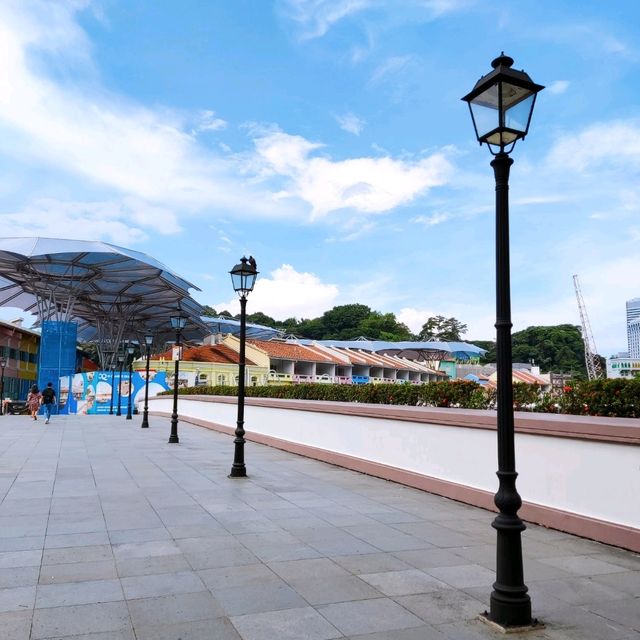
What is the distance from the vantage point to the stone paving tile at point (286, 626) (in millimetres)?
3871

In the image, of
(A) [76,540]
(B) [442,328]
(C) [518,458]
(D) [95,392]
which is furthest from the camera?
(B) [442,328]

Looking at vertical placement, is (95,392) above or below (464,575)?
above

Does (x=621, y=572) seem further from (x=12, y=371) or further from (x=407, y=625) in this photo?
(x=12, y=371)

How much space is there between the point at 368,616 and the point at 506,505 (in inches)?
48.9

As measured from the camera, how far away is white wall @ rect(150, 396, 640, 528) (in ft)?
19.9

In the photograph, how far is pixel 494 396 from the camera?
9.52 m

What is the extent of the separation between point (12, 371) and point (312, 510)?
186ft

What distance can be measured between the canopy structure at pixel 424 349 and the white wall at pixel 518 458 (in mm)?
61674

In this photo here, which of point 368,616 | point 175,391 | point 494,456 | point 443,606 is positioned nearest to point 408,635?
point 368,616

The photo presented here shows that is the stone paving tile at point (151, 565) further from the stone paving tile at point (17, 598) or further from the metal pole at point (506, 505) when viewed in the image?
the metal pole at point (506, 505)

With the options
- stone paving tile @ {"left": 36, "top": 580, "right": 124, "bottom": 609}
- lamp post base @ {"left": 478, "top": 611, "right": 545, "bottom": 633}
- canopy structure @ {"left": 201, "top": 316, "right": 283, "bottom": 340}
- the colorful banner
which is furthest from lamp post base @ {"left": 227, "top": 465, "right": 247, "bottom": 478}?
canopy structure @ {"left": 201, "top": 316, "right": 283, "bottom": 340}

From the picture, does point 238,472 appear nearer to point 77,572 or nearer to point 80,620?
point 77,572

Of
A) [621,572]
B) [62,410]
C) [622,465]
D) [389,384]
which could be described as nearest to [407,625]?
[621,572]

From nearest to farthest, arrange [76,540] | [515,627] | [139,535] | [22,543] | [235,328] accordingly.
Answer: [515,627] < [22,543] < [76,540] < [139,535] < [235,328]
